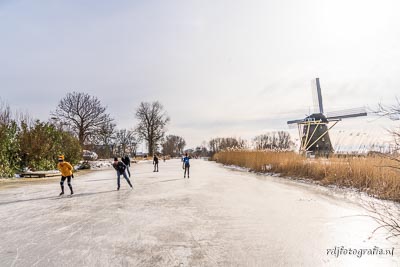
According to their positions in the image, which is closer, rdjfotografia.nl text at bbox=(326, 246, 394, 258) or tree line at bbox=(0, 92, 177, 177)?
rdjfotografia.nl text at bbox=(326, 246, 394, 258)

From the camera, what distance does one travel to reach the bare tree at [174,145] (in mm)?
90881

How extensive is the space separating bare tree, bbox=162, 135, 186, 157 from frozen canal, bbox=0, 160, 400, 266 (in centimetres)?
8050

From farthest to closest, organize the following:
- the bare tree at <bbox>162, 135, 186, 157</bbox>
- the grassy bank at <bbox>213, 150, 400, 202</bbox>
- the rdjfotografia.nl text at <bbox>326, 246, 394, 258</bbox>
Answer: the bare tree at <bbox>162, 135, 186, 157</bbox>
the grassy bank at <bbox>213, 150, 400, 202</bbox>
the rdjfotografia.nl text at <bbox>326, 246, 394, 258</bbox>

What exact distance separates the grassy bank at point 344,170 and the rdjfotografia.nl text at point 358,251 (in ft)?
4.04

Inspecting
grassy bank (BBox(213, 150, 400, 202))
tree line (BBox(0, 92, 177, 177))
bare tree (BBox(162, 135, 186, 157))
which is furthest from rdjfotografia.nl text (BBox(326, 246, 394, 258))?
bare tree (BBox(162, 135, 186, 157))

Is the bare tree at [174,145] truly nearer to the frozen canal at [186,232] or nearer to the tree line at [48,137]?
the tree line at [48,137]

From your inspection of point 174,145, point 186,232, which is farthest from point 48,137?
point 174,145

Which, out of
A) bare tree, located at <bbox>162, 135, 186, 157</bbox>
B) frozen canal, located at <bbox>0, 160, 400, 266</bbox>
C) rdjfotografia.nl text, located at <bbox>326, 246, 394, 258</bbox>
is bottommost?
rdjfotografia.nl text, located at <bbox>326, 246, 394, 258</bbox>

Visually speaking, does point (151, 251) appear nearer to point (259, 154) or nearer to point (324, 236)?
point (324, 236)

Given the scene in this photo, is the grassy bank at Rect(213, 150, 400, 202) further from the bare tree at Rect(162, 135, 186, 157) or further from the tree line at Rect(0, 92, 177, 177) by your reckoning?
the bare tree at Rect(162, 135, 186, 157)

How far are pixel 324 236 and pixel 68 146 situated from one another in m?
21.3

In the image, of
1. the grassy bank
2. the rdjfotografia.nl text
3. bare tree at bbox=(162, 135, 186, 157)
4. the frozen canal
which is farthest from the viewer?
bare tree at bbox=(162, 135, 186, 157)

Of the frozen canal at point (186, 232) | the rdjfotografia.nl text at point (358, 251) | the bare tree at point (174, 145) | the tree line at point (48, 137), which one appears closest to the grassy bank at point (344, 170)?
the rdjfotografia.nl text at point (358, 251)

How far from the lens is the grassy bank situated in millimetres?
9062
